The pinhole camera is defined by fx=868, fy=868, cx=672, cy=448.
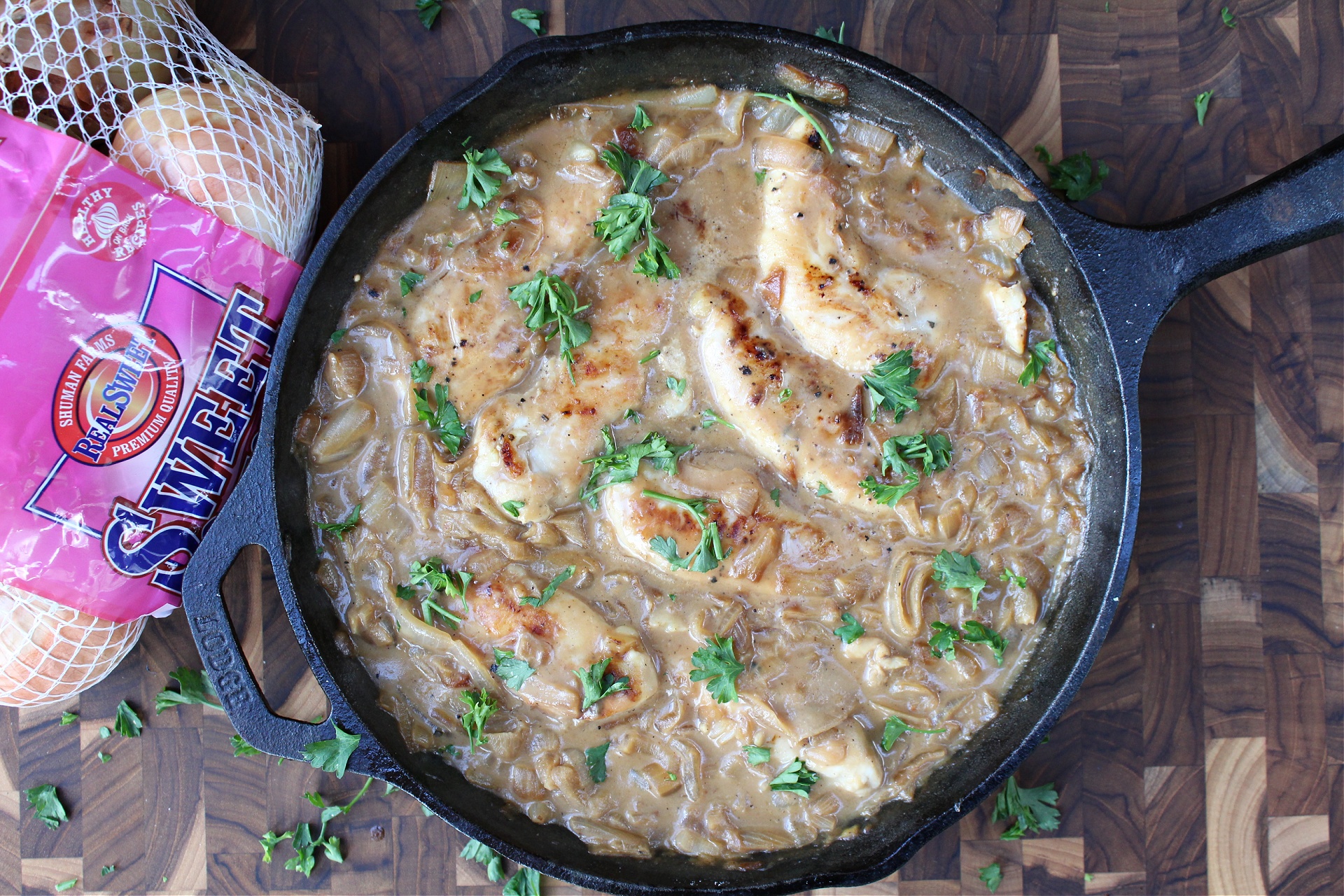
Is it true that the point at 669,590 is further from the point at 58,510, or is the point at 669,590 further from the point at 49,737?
the point at 49,737

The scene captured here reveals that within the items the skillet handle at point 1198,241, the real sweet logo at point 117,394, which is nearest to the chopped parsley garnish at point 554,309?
the real sweet logo at point 117,394

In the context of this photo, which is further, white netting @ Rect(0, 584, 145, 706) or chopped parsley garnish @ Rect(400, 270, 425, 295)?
chopped parsley garnish @ Rect(400, 270, 425, 295)

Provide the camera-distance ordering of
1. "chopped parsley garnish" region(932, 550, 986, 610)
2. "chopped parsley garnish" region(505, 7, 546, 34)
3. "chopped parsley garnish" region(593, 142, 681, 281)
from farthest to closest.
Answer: "chopped parsley garnish" region(505, 7, 546, 34), "chopped parsley garnish" region(932, 550, 986, 610), "chopped parsley garnish" region(593, 142, 681, 281)

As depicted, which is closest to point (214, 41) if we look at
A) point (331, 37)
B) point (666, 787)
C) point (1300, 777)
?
point (331, 37)

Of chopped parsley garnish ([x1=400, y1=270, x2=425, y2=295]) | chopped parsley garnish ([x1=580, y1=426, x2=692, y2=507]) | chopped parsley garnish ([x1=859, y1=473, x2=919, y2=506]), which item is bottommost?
chopped parsley garnish ([x1=580, y1=426, x2=692, y2=507])

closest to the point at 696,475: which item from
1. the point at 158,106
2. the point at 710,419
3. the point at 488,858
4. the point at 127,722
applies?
the point at 710,419

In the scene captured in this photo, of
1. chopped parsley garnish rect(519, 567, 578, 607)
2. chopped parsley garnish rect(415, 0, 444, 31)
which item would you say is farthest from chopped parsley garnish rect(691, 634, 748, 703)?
chopped parsley garnish rect(415, 0, 444, 31)

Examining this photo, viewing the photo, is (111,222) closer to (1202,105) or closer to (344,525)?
(344,525)

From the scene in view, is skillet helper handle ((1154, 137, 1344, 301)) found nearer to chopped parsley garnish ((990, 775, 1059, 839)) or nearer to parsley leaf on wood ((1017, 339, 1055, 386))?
parsley leaf on wood ((1017, 339, 1055, 386))
